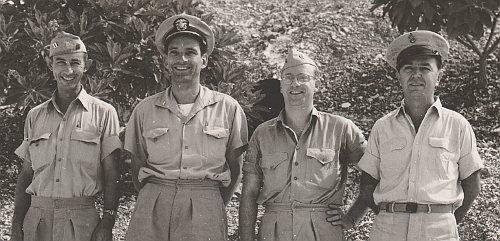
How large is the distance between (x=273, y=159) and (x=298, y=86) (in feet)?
1.51

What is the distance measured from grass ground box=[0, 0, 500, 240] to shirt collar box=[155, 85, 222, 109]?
152 cm

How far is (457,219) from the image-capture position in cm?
349

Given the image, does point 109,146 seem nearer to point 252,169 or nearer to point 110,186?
point 110,186

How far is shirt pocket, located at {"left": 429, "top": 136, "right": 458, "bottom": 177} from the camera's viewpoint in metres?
3.37

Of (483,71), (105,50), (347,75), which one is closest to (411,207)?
(105,50)

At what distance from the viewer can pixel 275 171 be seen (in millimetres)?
3646

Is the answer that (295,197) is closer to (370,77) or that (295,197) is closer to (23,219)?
(23,219)

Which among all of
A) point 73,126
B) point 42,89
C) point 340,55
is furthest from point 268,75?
point 73,126

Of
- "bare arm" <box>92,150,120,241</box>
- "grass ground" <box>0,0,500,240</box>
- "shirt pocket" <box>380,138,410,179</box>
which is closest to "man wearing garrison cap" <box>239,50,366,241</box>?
"shirt pocket" <box>380,138,410,179</box>

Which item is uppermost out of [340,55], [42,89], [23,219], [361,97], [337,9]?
[337,9]

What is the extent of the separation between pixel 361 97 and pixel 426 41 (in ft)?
13.7

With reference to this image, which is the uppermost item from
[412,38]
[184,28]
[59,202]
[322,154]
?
[184,28]

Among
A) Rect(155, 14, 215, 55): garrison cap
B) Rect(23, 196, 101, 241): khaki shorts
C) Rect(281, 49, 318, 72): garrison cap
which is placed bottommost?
Rect(23, 196, 101, 241): khaki shorts

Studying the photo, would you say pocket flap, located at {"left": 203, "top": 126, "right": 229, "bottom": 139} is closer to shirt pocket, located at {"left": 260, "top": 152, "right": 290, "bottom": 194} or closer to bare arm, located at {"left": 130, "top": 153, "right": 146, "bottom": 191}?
shirt pocket, located at {"left": 260, "top": 152, "right": 290, "bottom": 194}
